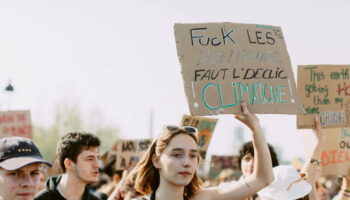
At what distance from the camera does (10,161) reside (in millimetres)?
3363

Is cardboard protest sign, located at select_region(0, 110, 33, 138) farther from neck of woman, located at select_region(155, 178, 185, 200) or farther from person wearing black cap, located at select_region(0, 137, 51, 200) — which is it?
person wearing black cap, located at select_region(0, 137, 51, 200)

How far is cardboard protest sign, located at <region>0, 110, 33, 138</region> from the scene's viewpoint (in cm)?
858

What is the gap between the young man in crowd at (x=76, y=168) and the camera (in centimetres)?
527

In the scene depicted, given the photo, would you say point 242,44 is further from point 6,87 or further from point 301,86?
point 6,87

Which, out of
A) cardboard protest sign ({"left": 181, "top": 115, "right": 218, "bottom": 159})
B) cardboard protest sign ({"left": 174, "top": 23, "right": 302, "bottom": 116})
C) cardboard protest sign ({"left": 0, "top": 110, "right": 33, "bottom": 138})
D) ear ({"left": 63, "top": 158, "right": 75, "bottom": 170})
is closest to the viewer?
cardboard protest sign ({"left": 174, "top": 23, "right": 302, "bottom": 116})

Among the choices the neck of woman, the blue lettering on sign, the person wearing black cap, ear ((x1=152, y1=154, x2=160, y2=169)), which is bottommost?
the neck of woman

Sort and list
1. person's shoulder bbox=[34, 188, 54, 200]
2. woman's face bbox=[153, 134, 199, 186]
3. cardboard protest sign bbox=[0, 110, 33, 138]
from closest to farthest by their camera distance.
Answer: woman's face bbox=[153, 134, 199, 186] → person's shoulder bbox=[34, 188, 54, 200] → cardboard protest sign bbox=[0, 110, 33, 138]

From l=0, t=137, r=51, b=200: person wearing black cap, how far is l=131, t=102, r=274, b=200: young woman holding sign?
3.20 feet

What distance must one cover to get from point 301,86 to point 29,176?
3.12 metres

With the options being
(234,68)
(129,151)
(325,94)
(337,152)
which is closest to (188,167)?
(234,68)

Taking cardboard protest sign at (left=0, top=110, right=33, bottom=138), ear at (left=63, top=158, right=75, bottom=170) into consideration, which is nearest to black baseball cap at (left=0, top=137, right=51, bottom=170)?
ear at (left=63, top=158, right=75, bottom=170)

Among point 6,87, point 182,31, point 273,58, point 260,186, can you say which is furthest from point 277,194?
point 6,87

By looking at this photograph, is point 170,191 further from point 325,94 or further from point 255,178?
point 325,94

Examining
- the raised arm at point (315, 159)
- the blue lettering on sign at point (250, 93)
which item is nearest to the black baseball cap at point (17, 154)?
the blue lettering on sign at point (250, 93)
